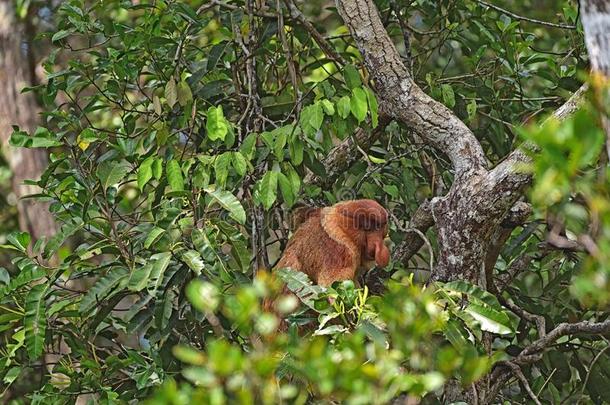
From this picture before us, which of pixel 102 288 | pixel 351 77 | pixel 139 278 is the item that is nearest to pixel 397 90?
pixel 351 77

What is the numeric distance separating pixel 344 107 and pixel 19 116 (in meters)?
4.58

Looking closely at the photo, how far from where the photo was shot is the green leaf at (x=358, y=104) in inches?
150

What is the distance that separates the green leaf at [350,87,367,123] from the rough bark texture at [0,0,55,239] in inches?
163

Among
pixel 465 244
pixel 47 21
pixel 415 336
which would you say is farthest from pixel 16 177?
pixel 415 336

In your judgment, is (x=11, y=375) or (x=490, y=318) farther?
(x=11, y=375)

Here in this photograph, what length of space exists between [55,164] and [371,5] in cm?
147

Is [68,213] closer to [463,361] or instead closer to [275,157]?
[275,157]

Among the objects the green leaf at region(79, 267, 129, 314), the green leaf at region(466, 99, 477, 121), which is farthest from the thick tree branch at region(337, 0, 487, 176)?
the green leaf at region(79, 267, 129, 314)

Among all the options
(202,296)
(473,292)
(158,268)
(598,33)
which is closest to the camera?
(202,296)

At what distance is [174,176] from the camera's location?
3.82 metres

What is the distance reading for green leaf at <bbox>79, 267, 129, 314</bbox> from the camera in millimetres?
3732

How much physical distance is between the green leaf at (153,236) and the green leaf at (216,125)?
0.44m

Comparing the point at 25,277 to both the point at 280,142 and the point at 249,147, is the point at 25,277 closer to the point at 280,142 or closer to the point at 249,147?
the point at 249,147

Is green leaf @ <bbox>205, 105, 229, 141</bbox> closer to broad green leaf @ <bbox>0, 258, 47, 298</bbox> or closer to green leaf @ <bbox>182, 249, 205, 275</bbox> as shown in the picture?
green leaf @ <bbox>182, 249, 205, 275</bbox>
